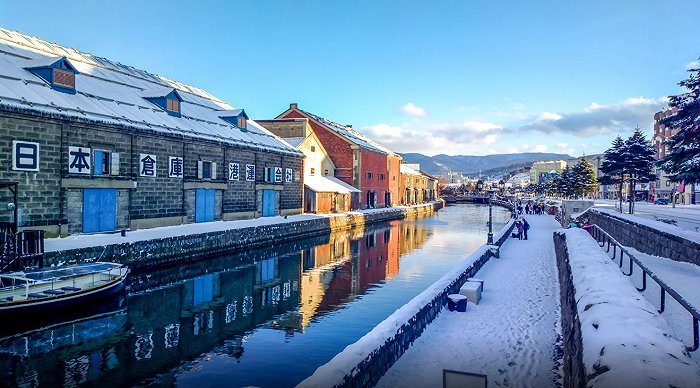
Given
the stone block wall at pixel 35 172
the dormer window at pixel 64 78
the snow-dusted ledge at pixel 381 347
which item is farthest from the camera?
the dormer window at pixel 64 78

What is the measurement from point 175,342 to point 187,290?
6730 millimetres

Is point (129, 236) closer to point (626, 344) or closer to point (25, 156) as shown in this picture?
point (25, 156)

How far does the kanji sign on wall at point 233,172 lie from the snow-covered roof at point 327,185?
14.1m

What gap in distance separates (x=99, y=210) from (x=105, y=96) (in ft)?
26.2

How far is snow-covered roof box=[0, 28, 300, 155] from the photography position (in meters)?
23.6

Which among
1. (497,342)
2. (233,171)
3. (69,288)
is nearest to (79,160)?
(69,288)

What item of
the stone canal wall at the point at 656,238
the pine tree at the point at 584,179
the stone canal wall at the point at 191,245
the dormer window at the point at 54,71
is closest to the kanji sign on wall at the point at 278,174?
the stone canal wall at the point at 191,245

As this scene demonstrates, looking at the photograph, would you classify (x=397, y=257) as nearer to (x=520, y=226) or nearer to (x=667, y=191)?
(x=520, y=226)

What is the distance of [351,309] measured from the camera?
17594mm

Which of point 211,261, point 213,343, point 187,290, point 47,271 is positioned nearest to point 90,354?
point 213,343

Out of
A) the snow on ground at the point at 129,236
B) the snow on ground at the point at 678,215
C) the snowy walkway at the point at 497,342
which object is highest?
the snow on ground at the point at 678,215

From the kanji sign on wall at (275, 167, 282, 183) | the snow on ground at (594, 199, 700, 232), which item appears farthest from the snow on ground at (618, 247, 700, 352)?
the kanji sign on wall at (275, 167, 282, 183)

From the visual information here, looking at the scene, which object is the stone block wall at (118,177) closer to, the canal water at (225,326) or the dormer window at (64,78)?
the dormer window at (64,78)

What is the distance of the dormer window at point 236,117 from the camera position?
4144cm
